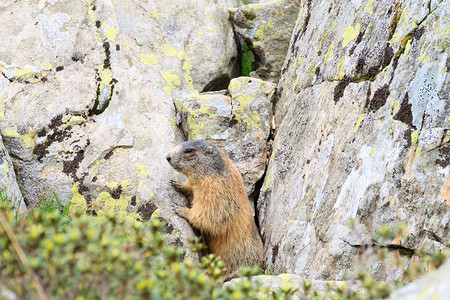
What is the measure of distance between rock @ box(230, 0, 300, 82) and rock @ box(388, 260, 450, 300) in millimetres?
A: 7996

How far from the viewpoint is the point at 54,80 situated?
25.5 ft

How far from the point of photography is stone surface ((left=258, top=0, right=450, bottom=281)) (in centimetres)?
450

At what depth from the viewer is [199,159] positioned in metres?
7.62

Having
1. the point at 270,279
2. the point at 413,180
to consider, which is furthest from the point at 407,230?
the point at 270,279

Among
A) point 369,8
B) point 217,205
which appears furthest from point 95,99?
point 369,8

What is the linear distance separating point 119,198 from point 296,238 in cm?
306

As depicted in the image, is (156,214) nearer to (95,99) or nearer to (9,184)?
(9,184)

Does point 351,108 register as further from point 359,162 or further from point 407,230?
point 407,230

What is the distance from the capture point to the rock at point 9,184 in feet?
20.1

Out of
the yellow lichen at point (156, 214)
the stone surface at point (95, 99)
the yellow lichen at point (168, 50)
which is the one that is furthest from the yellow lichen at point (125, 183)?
the yellow lichen at point (168, 50)

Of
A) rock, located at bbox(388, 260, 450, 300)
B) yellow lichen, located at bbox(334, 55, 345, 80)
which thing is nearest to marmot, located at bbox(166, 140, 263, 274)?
yellow lichen, located at bbox(334, 55, 345, 80)

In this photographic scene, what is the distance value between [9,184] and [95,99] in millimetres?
2258

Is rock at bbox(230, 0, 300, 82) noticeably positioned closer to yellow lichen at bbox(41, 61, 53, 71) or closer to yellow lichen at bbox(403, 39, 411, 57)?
yellow lichen at bbox(41, 61, 53, 71)

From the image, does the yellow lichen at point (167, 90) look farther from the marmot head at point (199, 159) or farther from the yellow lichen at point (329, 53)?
the yellow lichen at point (329, 53)
